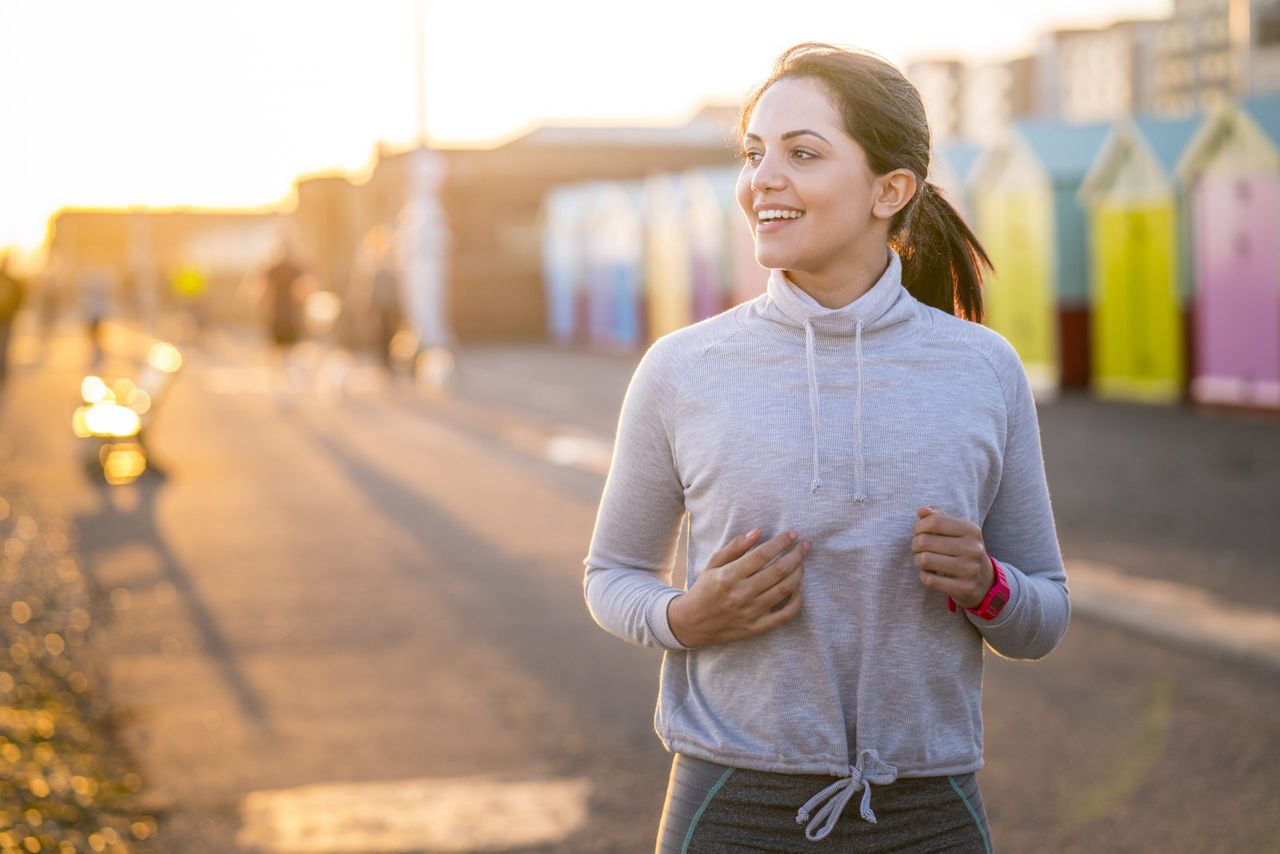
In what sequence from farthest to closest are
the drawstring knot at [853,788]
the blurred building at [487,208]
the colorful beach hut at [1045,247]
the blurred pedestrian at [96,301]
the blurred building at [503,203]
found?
the blurred building at [487,208] → the blurred building at [503,203] → the blurred pedestrian at [96,301] → the colorful beach hut at [1045,247] → the drawstring knot at [853,788]

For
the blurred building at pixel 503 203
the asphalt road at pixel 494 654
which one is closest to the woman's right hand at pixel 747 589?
the asphalt road at pixel 494 654

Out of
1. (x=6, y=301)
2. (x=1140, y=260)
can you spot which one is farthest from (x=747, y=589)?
(x=6, y=301)

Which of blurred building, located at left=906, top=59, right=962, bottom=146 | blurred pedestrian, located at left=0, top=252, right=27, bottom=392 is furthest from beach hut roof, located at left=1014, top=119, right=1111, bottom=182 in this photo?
blurred building, located at left=906, top=59, right=962, bottom=146

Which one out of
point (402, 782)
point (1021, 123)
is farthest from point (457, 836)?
point (1021, 123)

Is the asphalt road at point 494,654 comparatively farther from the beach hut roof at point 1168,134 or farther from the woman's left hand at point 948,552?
the beach hut roof at point 1168,134

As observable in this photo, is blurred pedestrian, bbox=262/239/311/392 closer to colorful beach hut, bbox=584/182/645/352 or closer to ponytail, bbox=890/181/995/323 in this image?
colorful beach hut, bbox=584/182/645/352

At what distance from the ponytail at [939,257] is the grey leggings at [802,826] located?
2.36ft

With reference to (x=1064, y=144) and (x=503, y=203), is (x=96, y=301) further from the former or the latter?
(x=1064, y=144)

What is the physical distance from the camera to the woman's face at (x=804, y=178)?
241cm

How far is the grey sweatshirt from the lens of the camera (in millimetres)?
2371

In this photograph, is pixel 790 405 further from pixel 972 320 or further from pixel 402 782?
pixel 402 782

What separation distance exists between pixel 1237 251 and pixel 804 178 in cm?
1568

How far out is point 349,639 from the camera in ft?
25.4

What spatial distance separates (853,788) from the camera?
7.84ft
